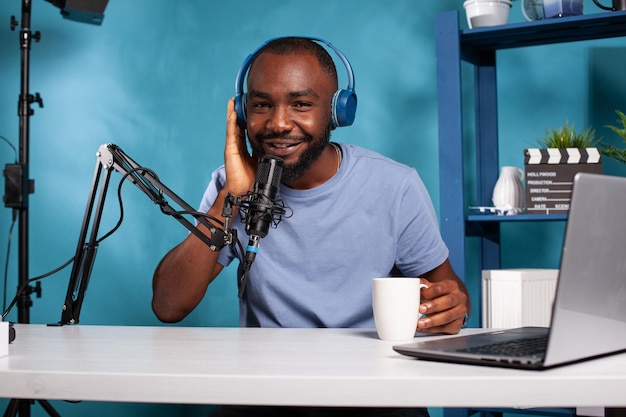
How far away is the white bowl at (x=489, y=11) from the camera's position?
258 centimetres

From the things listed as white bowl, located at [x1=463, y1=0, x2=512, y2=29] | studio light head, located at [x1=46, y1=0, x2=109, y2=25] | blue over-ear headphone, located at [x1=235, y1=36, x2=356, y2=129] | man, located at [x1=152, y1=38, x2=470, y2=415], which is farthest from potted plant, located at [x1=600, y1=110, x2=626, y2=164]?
studio light head, located at [x1=46, y1=0, x2=109, y2=25]

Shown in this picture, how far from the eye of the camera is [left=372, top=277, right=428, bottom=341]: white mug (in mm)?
1287

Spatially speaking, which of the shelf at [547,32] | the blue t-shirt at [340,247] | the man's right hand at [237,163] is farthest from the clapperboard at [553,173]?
the man's right hand at [237,163]

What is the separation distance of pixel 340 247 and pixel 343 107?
13.1 inches

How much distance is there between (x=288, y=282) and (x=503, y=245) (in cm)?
133

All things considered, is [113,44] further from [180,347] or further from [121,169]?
[180,347]

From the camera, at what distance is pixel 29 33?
2832 millimetres

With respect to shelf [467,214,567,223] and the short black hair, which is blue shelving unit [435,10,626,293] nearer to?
shelf [467,214,567,223]

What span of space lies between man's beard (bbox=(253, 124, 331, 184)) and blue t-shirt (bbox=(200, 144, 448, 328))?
0.04 m

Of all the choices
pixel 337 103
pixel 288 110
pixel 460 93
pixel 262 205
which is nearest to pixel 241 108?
pixel 288 110

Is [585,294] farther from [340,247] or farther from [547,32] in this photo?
[547,32]

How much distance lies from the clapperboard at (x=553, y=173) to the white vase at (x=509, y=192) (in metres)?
0.05

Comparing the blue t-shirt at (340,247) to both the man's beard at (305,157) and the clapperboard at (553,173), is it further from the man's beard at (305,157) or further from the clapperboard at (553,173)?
the clapperboard at (553,173)

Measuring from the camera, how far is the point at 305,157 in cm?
192
